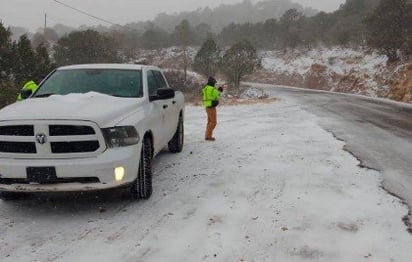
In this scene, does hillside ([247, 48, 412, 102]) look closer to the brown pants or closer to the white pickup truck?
the brown pants

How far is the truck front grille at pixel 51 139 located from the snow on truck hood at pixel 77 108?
0.08m

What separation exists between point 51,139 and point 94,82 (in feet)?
6.32

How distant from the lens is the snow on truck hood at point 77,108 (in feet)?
16.4

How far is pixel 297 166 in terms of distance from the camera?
757cm

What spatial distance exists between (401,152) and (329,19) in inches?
2099

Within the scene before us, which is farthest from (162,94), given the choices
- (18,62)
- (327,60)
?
(327,60)

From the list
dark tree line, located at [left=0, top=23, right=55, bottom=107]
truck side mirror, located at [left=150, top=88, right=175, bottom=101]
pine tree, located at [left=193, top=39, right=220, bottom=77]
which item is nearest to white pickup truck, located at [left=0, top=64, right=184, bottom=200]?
truck side mirror, located at [left=150, top=88, right=175, bottom=101]

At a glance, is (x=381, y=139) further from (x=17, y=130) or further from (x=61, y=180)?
(x=17, y=130)

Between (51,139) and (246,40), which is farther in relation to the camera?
(246,40)

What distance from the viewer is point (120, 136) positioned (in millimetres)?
5180

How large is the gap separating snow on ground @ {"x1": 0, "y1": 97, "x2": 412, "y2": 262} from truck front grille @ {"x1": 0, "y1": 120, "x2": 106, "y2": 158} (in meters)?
0.81

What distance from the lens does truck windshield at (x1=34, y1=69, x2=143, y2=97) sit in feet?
21.2

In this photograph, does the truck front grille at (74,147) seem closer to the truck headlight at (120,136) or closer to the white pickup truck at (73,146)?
the white pickup truck at (73,146)

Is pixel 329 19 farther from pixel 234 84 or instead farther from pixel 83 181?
pixel 83 181
